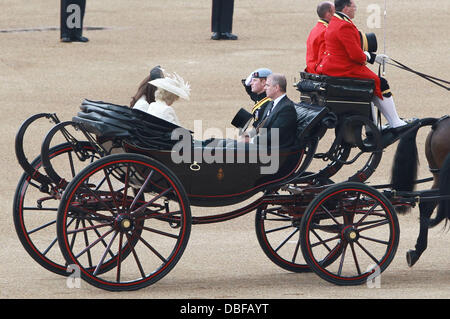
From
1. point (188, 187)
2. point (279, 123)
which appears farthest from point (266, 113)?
point (188, 187)

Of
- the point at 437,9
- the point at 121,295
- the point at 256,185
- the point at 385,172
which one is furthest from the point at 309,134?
the point at 437,9

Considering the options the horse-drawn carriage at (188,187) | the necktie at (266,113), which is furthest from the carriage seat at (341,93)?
the necktie at (266,113)

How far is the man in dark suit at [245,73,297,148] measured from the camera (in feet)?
23.7

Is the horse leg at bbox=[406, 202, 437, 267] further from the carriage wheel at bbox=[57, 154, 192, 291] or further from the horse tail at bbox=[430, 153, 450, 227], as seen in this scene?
the carriage wheel at bbox=[57, 154, 192, 291]

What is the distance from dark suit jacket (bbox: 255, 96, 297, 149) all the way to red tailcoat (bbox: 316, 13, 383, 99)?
2.67 ft

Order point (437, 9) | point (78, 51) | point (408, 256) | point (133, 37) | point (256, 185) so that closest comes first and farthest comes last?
point (256, 185)
point (408, 256)
point (78, 51)
point (133, 37)
point (437, 9)

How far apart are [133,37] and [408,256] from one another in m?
9.96

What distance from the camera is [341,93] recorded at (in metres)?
7.85

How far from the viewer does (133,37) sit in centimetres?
1706

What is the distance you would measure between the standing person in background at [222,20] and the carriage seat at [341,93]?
8290 mm

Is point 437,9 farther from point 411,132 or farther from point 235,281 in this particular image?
point 235,281

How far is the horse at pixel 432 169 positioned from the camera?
7.79 metres

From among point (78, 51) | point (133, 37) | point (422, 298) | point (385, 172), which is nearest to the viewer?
point (422, 298)

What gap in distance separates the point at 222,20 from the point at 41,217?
7468 mm
